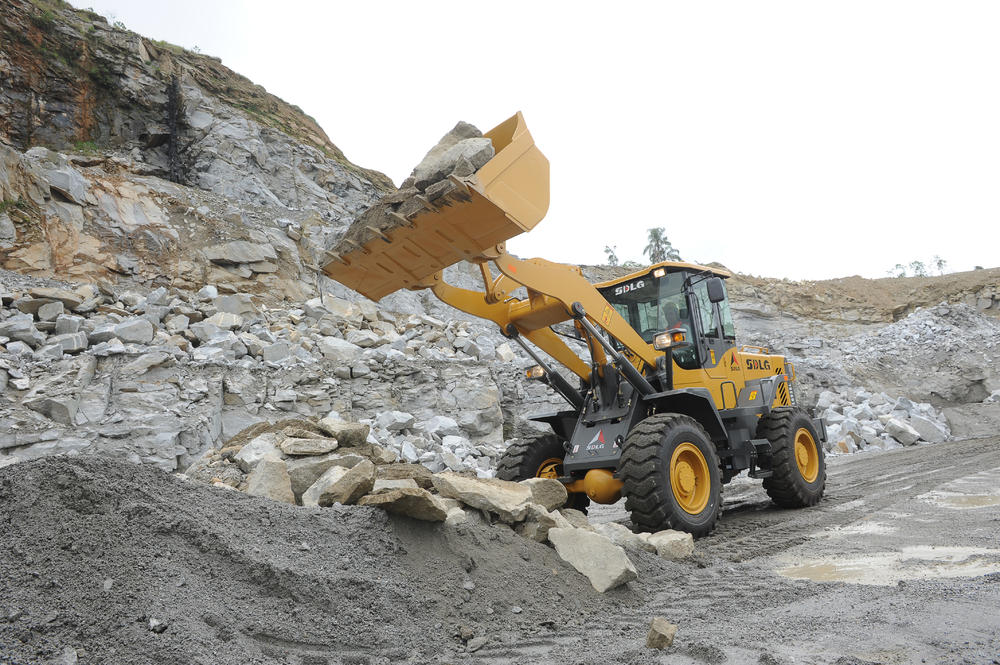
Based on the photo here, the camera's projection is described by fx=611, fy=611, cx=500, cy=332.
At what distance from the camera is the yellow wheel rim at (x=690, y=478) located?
5.41 meters

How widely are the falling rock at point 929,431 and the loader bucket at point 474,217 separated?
1301cm

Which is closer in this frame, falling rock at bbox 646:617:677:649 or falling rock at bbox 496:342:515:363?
falling rock at bbox 646:617:677:649

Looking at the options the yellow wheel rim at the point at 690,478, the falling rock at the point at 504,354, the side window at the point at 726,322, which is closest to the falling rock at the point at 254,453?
the yellow wheel rim at the point at 690,478

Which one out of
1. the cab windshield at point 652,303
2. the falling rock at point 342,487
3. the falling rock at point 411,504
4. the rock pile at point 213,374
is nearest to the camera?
the falling rock at point 411,504

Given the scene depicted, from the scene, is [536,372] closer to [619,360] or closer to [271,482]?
[619,360]

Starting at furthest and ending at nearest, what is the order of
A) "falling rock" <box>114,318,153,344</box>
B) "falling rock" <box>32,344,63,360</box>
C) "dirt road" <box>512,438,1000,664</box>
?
"falling rock" <box>114,318,153,344</box>
"falling rock" <box>32,344,63,360</box>
"dirt road" <box>512,438,1000,664</box>

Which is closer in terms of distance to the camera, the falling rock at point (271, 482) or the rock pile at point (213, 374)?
the falling rock at point (271, 482)

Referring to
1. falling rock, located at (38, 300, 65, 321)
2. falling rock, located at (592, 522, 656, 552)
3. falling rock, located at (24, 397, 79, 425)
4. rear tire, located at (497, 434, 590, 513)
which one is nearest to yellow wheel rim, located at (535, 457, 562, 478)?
rear tire, located at (497, 434, 590, 513)

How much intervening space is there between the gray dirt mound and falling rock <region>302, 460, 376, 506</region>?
1.11ft

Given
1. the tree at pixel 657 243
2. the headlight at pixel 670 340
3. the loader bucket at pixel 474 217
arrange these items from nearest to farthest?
the loader bucket at pixel 474 217
the headlight at pixel 670 340
the tree at pixel 657 243

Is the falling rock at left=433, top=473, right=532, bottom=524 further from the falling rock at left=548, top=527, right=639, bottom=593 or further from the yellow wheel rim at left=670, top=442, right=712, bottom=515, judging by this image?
the yellow wheel rim at left=670, top=442, right=712, bottom=515

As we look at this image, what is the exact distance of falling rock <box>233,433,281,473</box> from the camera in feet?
16.4

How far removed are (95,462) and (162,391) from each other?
710cm

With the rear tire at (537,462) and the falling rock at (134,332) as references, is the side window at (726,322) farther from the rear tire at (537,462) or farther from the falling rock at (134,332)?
the falling rock at (134,332)
